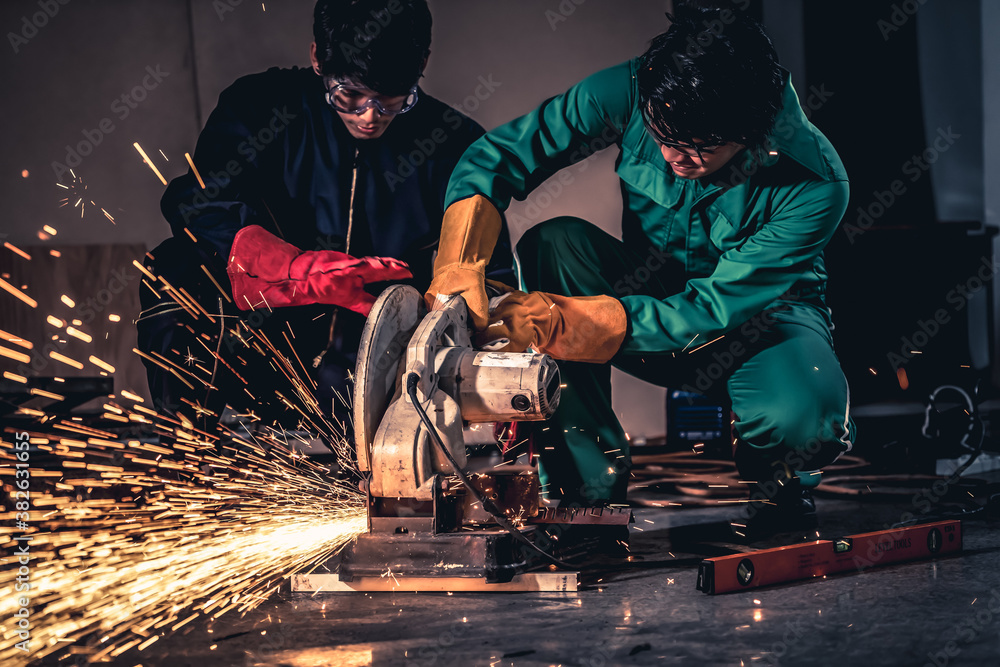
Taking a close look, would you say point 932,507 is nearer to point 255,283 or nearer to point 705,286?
point 705,286

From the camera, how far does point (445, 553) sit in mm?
2010

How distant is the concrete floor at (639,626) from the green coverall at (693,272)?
632 millimetres

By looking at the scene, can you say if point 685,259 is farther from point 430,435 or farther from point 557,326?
point 430,435

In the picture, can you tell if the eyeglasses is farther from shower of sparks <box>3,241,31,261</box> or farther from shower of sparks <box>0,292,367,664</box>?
shower of sparks <box>3,241,31,261</box>

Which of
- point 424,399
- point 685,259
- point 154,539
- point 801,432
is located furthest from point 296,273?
point 801,432

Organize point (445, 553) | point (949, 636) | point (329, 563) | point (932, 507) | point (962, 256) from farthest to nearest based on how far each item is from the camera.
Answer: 1. point (962, 256)
2. point (932, 507)
3. point (329, 563)
4. point (445, 553)
5. point (949, 636)

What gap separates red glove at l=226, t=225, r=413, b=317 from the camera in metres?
2.89

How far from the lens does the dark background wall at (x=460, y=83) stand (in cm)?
427

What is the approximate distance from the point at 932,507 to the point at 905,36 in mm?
2496

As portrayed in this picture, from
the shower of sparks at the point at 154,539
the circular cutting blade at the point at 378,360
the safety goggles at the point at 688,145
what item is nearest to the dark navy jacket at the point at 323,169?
the shower of sparks at the point at 154,539

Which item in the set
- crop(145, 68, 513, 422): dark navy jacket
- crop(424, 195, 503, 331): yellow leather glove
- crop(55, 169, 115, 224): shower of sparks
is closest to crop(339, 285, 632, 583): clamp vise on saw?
crop(424, 195, 503, 331): yellow leather glove

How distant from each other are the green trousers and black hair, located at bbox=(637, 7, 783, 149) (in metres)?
0.60

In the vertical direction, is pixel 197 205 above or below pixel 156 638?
above

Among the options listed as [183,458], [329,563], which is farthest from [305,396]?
[329,563]
